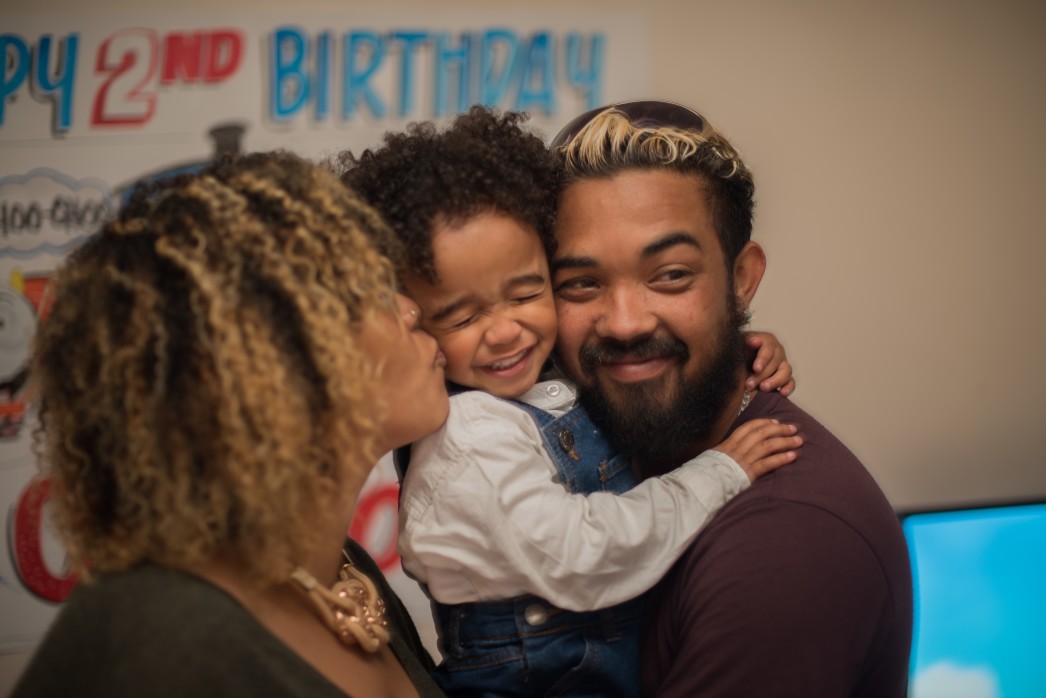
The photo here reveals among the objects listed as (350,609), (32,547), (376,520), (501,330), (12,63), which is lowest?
(32,547)

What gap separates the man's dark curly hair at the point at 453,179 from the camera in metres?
1.35

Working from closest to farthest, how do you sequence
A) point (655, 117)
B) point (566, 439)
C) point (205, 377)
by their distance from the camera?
point (205, 377) < point (566, 439) < point (655, 117)

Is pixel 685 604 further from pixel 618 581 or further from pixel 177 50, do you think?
pixel 177 50

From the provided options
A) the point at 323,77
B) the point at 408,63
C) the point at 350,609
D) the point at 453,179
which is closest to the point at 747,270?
the point at 453,179

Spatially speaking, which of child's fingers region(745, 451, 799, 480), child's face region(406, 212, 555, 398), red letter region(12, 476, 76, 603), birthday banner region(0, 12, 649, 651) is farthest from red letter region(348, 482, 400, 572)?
child's fingers region(745, 451, 799, 480)

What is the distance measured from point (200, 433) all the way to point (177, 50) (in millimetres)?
2290

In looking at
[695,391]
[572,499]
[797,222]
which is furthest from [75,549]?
[797,222]

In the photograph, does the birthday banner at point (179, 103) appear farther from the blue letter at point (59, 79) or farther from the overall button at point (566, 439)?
the overall button at point (566, 439)

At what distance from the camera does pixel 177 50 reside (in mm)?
2840

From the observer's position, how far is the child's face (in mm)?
1358

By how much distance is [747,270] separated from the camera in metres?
1.70

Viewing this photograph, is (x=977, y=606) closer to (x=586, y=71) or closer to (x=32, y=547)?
(x=586, y=71)

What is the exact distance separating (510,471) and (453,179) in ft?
1.48

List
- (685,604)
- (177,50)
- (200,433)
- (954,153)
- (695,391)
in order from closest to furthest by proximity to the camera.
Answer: (200,433) → (685,604) → (695,391) → (177,50) → (954,153)
